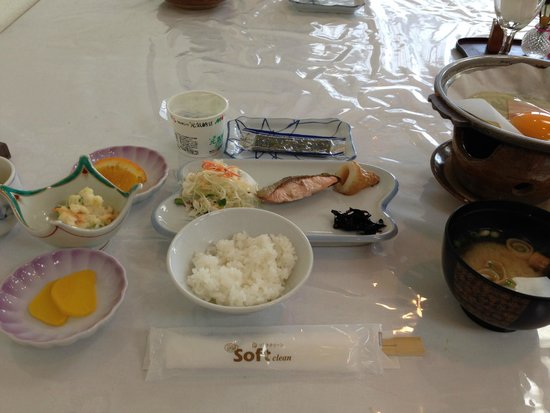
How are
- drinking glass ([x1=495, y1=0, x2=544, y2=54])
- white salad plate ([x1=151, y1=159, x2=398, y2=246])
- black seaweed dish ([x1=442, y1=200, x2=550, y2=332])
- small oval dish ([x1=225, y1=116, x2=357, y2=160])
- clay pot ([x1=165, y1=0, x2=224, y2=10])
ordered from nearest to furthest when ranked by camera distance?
black seaweed dish ([x1=442, y1=200, x2=550, y2=332]) < white salad plate ([x1=151, y1=159, x2=398, y2=246]) < small oval dish ([x1=225, y1=116, x2=357, y2=160]) < drinking glass ([x1=495, y1=0, x2=544, y2=54]) < clay pot ([x1=165, y1=0, x2=224, y2=10])

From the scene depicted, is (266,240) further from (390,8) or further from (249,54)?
(390,8)

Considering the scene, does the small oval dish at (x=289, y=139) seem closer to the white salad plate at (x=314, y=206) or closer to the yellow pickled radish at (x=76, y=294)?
the white salad plate at (x=314, y=206)

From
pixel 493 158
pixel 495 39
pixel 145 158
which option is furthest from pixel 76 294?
pixel 495 39

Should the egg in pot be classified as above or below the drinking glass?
below

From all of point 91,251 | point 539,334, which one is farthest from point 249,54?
point 539,334

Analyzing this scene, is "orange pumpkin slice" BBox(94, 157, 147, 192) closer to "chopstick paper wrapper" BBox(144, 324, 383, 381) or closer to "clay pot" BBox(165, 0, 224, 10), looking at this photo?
"chopstick paper wrapper" BBox(144, 324, 383, 381)

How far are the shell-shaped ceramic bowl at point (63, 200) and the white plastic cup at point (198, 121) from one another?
30 cm

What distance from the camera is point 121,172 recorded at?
3.36 ft

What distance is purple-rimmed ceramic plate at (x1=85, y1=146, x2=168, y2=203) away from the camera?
3.51ft

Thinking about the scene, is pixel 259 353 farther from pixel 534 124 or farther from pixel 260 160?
pixel 534 124

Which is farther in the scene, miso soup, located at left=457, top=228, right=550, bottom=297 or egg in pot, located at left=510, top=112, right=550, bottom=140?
egg in pot, located at left=510, top=112, right=550, bottom=140

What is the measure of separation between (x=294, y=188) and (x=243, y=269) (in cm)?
27

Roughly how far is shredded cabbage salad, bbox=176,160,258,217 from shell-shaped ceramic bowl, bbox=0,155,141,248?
0.14 meters

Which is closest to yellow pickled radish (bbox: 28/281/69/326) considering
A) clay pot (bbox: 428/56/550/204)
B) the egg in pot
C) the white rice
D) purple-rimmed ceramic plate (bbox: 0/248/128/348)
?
purple-rimmed ceramic plate (bbox: 0/248/128/348)
